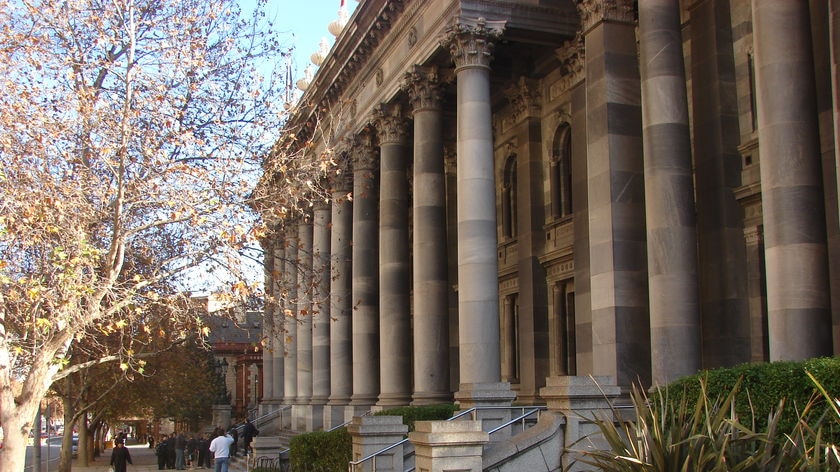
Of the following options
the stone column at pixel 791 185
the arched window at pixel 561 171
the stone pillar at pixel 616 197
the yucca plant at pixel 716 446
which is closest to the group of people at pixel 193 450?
the arched window at pixel 561 171

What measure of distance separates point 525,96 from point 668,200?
12.7 meters

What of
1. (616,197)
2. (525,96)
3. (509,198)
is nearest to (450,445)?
(616,197)

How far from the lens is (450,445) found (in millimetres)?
13344

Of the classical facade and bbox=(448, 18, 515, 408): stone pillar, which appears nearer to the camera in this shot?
the classical facade

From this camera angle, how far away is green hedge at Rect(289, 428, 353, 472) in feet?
75.5

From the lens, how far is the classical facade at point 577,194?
16344 mm

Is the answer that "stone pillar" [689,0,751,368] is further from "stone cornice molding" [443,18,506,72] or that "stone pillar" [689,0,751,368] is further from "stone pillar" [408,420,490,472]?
"stone pillar" [408,420,490,472]

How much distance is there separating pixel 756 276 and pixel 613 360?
3.52 metres

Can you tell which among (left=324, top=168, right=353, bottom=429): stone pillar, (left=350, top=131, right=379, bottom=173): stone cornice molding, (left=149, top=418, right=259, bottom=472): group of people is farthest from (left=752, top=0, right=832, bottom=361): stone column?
(left=149, top=418, right=259, bottom=472): group of people

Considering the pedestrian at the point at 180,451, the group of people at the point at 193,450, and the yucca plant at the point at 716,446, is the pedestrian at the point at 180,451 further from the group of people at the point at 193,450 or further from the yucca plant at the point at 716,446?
the yucca plant at the point at 716,446

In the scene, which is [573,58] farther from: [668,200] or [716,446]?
[716,446]

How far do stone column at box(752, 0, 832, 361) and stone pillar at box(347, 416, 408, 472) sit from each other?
23.3ft

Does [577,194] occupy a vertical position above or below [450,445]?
above

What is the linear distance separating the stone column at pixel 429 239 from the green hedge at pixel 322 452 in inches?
128
